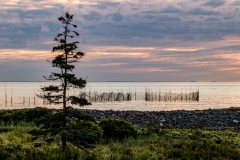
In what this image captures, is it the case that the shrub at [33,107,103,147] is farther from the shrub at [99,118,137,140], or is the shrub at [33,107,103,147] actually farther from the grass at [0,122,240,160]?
the shrub at [99,118,137,140]

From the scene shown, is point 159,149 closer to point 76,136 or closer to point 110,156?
point 110,156

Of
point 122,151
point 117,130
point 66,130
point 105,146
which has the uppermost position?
point 66,130

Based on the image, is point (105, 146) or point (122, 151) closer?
point (122, 151)

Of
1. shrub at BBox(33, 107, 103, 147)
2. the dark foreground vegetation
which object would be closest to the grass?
the dark foreground vegetation

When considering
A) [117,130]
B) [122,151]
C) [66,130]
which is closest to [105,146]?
[122,151]

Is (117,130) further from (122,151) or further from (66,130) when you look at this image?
(66,130)

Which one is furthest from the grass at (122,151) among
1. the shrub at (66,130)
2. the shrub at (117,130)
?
the shrub at (117,130)

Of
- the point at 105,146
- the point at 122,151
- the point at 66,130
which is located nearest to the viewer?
the point at 66,130

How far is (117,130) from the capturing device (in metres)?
16.2

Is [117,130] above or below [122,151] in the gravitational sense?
above

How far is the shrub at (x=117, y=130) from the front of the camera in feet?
53.1

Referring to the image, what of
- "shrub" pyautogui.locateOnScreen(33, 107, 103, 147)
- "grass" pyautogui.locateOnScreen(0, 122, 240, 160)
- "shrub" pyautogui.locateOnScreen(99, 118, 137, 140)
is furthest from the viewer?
"shrub" pyautogui.locateOnScreen(99, 118, 137, 140)

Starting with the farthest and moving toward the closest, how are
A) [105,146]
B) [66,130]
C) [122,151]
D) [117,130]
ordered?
A: [117,130] → [105,146] → [122,151] → [66,130]

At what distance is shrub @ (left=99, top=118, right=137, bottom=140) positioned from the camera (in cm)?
1619
